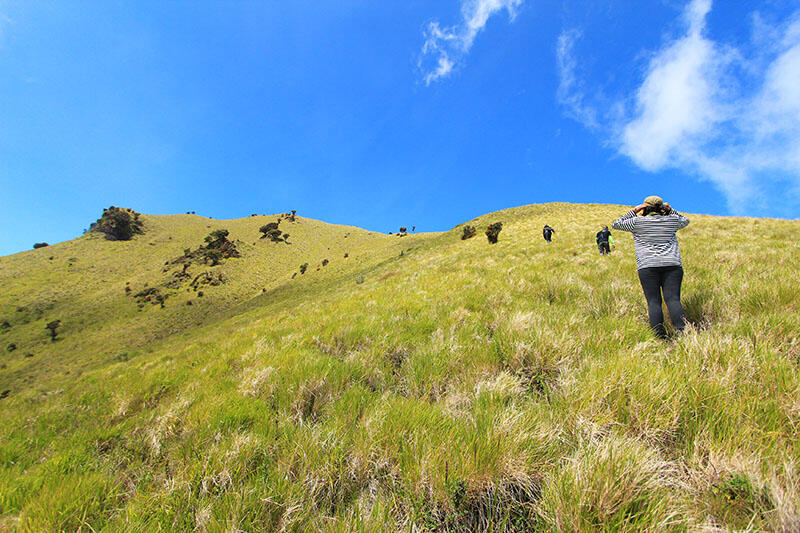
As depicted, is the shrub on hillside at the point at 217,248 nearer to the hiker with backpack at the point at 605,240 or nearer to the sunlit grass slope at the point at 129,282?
the sunlit grass slope at the point at 129,282

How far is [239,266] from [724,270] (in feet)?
245

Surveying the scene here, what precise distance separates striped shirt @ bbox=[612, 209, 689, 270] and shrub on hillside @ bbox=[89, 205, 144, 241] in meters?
108

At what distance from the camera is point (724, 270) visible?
576 centimetres

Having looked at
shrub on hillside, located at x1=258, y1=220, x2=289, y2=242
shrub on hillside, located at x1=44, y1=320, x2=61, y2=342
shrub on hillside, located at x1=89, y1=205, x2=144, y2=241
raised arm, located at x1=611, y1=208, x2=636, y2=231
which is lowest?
shrub on hillside, located at x1=44, y1=320, x2=61, y2=342

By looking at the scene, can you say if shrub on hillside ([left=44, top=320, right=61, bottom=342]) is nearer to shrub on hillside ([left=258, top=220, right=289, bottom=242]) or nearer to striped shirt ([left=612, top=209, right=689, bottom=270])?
shrub on hillside ([left=258, top=220, right=289, bottom=242])

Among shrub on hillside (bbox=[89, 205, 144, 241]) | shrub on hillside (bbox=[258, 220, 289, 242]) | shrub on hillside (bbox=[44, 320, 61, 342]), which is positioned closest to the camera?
shrub on hillside (bbox=[44, 320, 61, 342])

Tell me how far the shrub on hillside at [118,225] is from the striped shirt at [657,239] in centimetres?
10835

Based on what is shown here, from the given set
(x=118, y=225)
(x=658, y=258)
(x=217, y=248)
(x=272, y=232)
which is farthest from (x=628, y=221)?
(x=118, y=225)

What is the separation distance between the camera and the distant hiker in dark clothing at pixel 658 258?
3727 mm

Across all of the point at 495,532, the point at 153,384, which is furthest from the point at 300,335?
the point at 495,532

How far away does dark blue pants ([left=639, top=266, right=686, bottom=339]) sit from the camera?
3619 millimetres

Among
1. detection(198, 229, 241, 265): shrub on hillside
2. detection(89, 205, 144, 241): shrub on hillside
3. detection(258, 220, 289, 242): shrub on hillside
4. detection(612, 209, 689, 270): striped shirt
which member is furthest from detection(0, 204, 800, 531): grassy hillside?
detection(89, 205, 144, 241): shrub on hillside

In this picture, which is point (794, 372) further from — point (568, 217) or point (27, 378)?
point (27, 378)

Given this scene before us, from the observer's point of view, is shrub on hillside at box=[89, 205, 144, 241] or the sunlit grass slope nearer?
the sunlit grass slope
